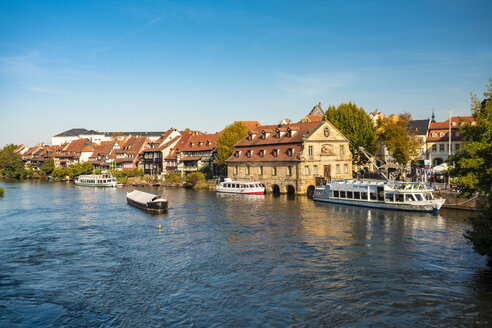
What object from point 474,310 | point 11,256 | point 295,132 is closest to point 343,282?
point 474,310

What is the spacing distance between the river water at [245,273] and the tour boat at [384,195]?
215cm

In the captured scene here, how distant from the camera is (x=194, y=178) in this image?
9031cm

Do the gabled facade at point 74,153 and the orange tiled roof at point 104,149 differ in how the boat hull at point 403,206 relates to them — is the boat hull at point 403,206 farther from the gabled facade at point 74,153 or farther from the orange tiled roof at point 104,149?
the gabled facade at point 74,153

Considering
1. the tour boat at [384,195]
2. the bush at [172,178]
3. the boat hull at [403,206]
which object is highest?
the bush at [172,178]

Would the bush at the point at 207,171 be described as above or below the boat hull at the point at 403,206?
above

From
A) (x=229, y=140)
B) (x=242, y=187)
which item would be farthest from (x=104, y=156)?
(x=242, y=187)

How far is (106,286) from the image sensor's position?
23719 millimetres

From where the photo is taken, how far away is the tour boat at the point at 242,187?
71.9 metres

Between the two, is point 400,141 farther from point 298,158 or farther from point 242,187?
point 242,187

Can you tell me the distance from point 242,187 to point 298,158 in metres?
12.5

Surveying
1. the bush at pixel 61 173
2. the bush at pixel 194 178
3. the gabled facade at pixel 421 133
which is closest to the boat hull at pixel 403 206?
the bush at pixel 194 178

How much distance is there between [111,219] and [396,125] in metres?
58.9

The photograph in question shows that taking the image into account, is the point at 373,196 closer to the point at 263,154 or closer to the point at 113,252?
the point at 263,154

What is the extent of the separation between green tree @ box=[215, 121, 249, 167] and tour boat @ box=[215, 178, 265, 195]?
12.0 meters
